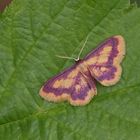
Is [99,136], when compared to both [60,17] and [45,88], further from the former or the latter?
[60,17]

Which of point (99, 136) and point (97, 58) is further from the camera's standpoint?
point (97, 58)

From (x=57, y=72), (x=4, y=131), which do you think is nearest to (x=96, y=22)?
(x=57, y=72)

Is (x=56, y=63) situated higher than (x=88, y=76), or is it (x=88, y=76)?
(x=56, y=63)
